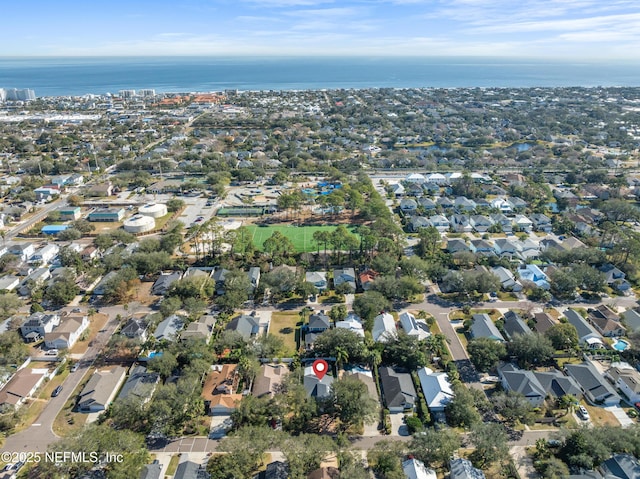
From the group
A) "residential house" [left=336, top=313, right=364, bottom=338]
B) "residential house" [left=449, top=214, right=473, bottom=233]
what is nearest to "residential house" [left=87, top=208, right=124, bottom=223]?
"residential house" [left=336, top=313, right=364, bottom=338]

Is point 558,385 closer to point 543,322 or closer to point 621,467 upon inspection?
point 621,467

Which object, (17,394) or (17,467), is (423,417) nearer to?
(17,467)

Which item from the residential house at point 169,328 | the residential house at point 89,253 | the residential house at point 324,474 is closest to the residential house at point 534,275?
the residential house at point 324,474

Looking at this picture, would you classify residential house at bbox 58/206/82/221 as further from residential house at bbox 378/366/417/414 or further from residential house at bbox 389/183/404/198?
residential house at bbox 378/366/417/414

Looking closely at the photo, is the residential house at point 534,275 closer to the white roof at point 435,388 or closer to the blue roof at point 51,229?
the white roof at point 435,388

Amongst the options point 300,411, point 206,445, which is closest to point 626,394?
point 300,411

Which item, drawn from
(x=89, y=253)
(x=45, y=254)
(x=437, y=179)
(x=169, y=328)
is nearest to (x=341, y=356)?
(x=169, y=328)
